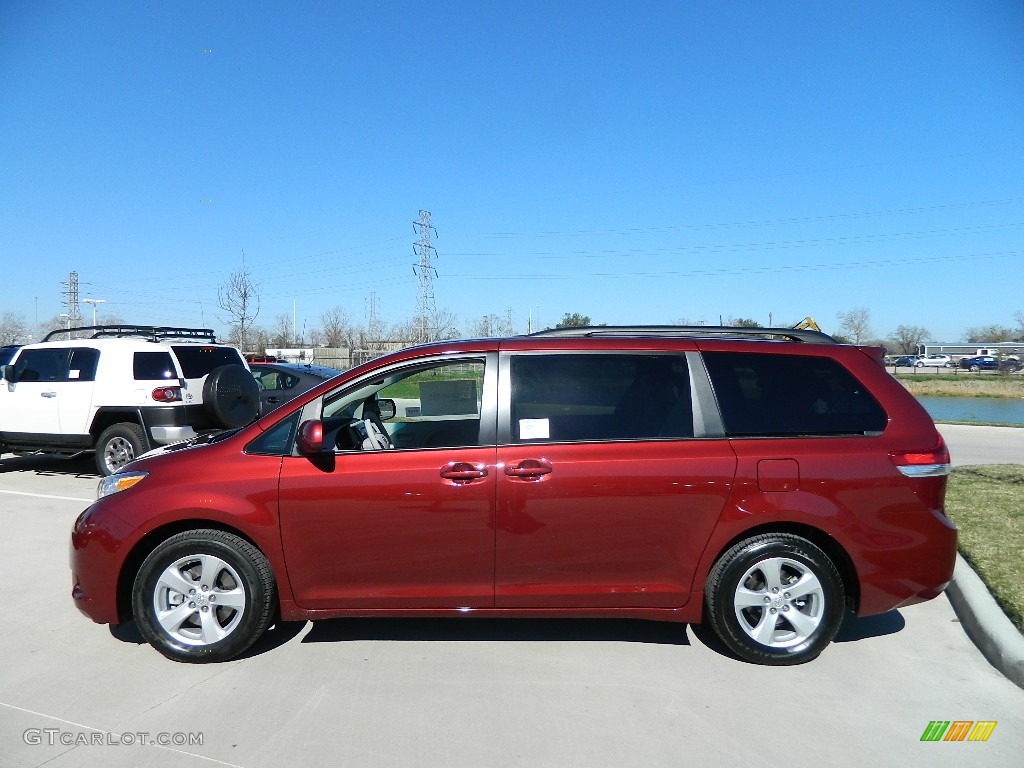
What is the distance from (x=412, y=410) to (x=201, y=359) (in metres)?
5.90

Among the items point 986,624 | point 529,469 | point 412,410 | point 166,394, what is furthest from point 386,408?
point 166,394

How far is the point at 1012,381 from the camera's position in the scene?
32.8m

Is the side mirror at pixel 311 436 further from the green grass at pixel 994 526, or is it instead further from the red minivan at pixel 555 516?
the green grass at pixel 994 526

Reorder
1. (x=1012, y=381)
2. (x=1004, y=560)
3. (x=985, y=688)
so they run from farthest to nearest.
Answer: (x=1012, y=381) → (x=1004, y=560) → (x=985, y=688)

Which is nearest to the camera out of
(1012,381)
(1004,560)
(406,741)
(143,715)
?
(406,741)

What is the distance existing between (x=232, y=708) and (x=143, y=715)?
16.4 inches

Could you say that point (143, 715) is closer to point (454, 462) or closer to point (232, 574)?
point (232, 574)

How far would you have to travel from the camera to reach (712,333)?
15.0 ft

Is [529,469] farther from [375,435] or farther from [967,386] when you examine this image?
[967,386]

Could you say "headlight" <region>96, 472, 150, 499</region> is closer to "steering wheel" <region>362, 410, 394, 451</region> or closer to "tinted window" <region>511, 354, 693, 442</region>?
"steering wheel" <region>362, 410, 394, 451</region>

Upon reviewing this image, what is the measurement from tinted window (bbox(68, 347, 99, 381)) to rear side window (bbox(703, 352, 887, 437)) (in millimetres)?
8324

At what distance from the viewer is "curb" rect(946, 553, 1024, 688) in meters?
3.95

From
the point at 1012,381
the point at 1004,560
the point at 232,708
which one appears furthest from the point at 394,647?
the point at 1012,381

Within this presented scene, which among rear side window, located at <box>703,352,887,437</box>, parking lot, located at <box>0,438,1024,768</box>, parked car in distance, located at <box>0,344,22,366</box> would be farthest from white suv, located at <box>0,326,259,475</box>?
parked car in distance, located at <box>0,344,22,366</box>
